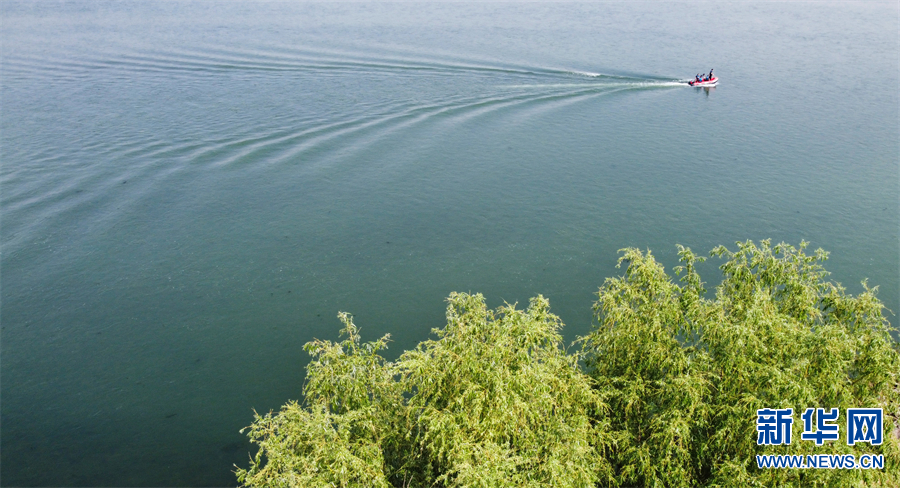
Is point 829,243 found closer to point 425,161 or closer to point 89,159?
point 425,161

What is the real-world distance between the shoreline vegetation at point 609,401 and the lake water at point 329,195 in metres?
7.31

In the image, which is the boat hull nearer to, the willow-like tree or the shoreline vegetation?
the shoreline vegetation

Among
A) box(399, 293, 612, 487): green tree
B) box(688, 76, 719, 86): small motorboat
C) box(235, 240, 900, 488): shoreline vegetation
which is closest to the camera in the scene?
box(399, 293, 612, 487): green tree

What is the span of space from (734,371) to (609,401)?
8.94ft

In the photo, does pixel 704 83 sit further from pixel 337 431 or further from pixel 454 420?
pixel 337 431

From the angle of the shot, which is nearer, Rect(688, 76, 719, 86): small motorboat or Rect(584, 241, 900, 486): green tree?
Rect(584, 241, 900, 486): green tree

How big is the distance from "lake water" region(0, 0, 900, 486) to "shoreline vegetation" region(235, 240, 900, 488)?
24.0 ft

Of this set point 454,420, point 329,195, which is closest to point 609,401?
point 454,420

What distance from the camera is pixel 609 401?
42.6 ft

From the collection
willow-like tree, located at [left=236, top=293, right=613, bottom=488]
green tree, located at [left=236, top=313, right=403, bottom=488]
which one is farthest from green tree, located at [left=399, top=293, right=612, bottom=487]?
green tree, located at [left=236, top=313, right=403, bottom=488]

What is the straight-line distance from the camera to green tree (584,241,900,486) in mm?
10766

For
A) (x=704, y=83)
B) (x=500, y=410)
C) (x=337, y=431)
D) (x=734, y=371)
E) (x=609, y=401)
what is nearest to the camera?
(x=500, y=410)

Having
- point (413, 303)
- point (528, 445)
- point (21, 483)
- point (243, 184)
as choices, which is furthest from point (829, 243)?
point (21, 483)

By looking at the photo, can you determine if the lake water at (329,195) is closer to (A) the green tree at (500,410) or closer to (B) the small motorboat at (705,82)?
(B) the small motorboat at (705,82)
